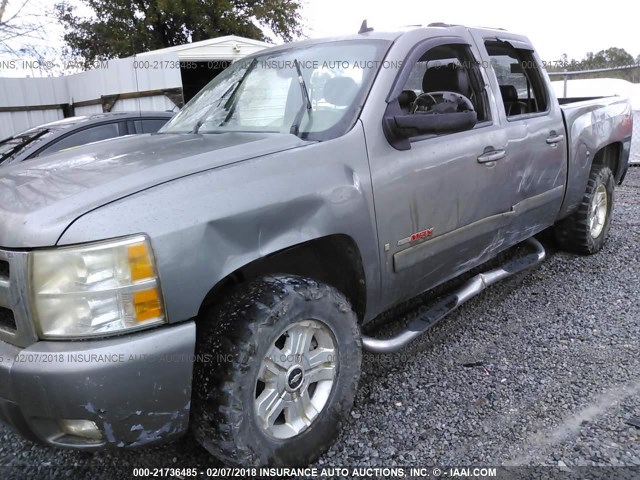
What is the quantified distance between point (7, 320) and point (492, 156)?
2610 millimetres

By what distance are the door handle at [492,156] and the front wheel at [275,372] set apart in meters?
1.34

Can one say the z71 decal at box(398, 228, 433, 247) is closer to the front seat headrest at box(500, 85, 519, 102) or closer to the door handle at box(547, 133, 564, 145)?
the door handle at box(547, 133, 564, 145)

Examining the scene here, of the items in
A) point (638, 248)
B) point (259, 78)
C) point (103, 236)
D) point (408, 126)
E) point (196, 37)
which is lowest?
point (638, 248)

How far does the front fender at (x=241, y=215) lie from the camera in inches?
69.3

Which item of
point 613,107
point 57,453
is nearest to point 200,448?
point 57,453

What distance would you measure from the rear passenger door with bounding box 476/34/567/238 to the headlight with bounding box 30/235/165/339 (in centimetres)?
239

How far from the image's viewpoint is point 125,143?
2779mm

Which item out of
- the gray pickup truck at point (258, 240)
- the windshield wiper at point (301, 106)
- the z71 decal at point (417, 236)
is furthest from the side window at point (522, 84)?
the windshield wiper at point (301, 106)

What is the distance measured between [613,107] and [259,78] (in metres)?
3.52

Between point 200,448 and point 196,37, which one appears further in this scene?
point 196,37

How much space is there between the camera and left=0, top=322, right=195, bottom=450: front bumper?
1.68 meters

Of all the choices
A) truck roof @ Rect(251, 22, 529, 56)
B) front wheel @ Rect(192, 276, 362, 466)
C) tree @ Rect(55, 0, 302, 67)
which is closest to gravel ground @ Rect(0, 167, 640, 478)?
front wheel @ Rect(192, 276, 362, 466)

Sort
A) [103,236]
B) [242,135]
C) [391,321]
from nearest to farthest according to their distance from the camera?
[103,236] → [242,135] → [391,321]

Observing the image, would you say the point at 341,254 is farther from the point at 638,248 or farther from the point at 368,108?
the point at 638,248
